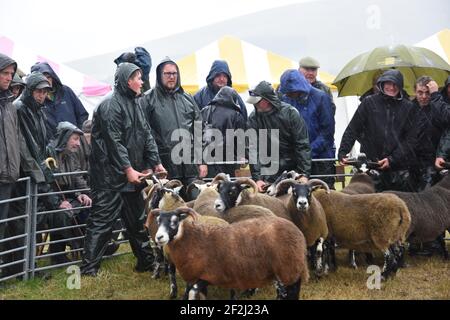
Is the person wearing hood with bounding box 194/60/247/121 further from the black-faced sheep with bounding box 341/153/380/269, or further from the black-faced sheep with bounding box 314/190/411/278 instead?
the black-faced sheep with bounding box 314/190/411/278

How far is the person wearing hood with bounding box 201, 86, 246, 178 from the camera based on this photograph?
7.96m

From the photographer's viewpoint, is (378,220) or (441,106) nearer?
(378,220)

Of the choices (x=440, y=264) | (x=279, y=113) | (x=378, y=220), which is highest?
(x=279, y=113)

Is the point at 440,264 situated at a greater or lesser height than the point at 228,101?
lesser

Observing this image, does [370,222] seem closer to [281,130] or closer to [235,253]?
[281,130]

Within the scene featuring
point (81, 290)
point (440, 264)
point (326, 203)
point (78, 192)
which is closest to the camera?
point (81, 290)

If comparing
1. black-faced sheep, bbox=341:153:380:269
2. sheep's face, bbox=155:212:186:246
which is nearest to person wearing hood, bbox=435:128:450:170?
black-faced sheep, bbox=341:153:380:269

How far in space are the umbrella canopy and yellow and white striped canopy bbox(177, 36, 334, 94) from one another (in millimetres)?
6338

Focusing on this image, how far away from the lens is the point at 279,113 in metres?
7.49

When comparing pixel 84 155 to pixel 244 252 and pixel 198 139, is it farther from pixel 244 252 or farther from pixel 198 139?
pixel 244 252

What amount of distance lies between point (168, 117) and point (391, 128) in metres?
2.74

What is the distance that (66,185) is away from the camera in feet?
25.8

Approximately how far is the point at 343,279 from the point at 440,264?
1.50 metres
